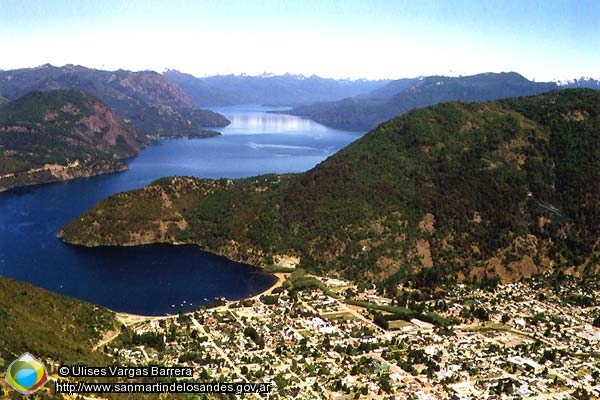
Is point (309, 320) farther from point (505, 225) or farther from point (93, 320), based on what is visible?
point (505, 225)

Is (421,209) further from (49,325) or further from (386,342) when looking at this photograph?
(49,325)

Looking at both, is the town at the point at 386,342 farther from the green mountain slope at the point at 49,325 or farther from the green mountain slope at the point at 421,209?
the green mountain slope at the point at 421,209

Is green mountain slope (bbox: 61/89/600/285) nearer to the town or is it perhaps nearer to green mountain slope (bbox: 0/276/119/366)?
the town

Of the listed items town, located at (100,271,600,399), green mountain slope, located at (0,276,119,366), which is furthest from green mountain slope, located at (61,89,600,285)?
green mountain slope, located at (0,276,119,366)

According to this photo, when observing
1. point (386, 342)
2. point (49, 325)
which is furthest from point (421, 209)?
point (49, 325)

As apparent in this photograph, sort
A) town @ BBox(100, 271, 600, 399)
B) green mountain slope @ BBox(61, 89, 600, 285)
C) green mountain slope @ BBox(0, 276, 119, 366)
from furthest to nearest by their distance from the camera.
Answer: green mountain slope @ BBox(61, 89, 600, 285) < town @ BBox(100, 271, 600, 399) < green mountain slope @ BBox(0, 276, 119, 366)
